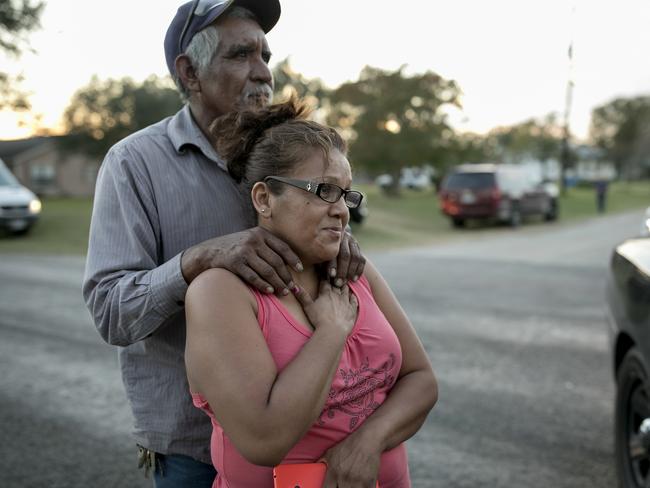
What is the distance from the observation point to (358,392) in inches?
73.6

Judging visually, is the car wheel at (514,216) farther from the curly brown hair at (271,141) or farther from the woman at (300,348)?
the curly brown hair at (271,141)

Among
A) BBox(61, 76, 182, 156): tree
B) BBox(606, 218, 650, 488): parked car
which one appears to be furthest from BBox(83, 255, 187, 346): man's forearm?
BBox(61, 76, 182, 156): tree

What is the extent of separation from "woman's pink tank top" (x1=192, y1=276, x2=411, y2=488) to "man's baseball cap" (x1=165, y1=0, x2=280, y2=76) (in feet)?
2.94

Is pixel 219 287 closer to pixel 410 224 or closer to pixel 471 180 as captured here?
pixel 471 180

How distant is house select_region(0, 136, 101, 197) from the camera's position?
61.2 meters

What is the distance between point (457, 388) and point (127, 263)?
415 cm

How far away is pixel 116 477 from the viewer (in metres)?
4.13

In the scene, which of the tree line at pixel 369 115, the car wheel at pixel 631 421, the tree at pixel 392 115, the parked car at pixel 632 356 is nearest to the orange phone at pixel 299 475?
the parked car at pixel 632 356

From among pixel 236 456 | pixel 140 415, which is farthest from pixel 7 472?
pixel 236 456

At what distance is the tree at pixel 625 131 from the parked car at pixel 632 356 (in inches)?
3780

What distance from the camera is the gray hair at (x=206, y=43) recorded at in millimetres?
2189

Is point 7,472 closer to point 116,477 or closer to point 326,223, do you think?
point 116,477

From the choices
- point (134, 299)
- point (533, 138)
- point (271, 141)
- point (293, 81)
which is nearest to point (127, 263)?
point (134, 299)

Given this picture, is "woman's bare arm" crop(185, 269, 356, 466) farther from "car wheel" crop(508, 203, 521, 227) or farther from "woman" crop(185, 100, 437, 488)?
"car wheel" crop(508, 203, 521, 227)
